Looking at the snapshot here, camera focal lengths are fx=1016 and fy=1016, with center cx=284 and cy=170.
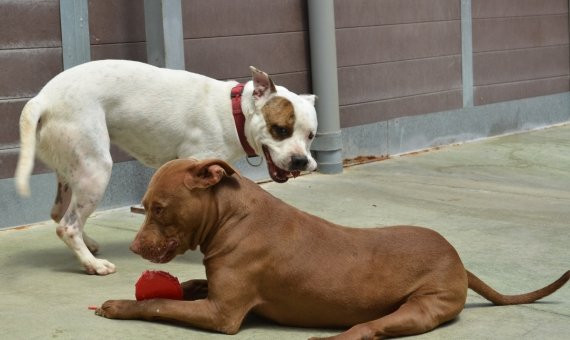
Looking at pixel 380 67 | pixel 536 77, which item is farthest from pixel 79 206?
pixel 536 77

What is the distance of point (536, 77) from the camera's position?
1180 centimetres

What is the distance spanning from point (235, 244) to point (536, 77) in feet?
27.3

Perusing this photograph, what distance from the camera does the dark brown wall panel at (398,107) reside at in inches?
370

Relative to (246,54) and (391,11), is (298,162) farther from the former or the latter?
(391,11)

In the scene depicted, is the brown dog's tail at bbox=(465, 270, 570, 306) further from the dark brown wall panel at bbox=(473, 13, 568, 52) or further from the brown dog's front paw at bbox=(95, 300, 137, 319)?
the dark brown wall panel at bbox=(473, 13, 568, 52)

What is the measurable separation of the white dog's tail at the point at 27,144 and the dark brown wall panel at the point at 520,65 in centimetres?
648

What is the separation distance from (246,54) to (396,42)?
2.11 meters

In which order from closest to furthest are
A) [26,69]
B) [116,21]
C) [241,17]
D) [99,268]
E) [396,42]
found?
[99,268]
[26,69]
[116,21]
[241,17]
[396,42]

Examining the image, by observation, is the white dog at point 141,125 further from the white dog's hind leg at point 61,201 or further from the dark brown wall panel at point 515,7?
the dark brown wall panel at point 515,7

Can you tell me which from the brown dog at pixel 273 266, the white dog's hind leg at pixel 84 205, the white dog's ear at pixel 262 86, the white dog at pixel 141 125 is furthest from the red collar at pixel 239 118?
the brown dog at pixel 273 266

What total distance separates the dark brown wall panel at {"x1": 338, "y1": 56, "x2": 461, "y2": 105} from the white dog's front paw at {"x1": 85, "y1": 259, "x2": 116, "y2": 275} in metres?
4.20

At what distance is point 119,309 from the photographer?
4.32 m

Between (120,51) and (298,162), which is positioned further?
(120,51)

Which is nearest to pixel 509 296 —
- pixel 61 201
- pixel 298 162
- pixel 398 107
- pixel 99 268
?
pixel 298 162
